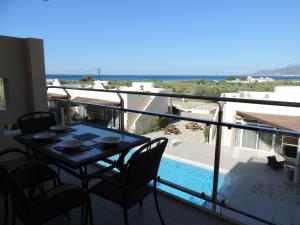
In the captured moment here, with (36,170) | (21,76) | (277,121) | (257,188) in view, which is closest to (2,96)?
(21,76)

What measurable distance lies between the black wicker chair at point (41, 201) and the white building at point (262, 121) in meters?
1.44

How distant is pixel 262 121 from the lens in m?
4.21

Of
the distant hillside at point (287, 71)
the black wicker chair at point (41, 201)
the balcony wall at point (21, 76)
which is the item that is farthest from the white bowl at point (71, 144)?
the distant hillside at point (287, 71)

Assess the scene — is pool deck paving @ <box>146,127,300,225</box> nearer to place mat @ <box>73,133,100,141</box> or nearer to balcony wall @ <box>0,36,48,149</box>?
place mat @ <box>73,133,100,141</box>

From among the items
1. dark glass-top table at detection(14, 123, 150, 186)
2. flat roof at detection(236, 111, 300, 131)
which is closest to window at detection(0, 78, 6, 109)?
dark glass-top table at detection(14, 123, 150, 186)

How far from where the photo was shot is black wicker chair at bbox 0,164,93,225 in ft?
4.33

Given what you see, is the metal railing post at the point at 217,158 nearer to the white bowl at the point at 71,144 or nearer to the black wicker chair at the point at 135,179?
the black wicker chair at the point at 135,179

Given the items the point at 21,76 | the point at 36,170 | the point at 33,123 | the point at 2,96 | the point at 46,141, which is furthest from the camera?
the point at 21,76

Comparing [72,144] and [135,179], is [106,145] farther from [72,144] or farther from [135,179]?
[135,179]

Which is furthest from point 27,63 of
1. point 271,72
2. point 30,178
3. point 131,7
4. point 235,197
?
point 271,72

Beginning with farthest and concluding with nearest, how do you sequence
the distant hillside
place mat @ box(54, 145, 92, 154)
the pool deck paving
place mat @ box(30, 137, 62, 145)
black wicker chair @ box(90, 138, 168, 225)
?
1. the distant hillside
2. the pool deck paving
3. place mat @ box(30, 137, 62, 145)
4. place mat @ box(54, 145, 92, 154)
5. black wicker chair @ box(90, 138, 168, 225)

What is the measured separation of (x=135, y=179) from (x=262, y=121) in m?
3.48

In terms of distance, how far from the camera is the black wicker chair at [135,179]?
1.51 m

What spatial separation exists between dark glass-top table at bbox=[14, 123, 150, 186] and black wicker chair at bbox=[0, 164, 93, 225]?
18 cm
